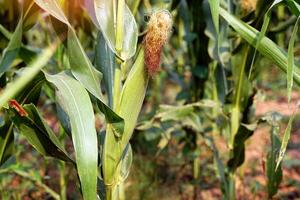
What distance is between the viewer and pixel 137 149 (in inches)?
91.6

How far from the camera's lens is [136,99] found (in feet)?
3.22

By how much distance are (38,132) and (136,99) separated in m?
0.23

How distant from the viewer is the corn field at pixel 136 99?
88cm

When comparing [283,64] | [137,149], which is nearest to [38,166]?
[137,149]

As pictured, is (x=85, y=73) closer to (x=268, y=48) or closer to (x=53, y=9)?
(x=53, y=9)

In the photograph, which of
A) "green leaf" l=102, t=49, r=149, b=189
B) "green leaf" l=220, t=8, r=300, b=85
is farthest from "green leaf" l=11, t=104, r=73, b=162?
"green leaf" l=220, t=8, r=300, b=85

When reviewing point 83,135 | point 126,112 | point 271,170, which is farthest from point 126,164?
point 271,170

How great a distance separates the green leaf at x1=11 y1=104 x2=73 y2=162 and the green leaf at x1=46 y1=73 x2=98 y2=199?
0.14 m

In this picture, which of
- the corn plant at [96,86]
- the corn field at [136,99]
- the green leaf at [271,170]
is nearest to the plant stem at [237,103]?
the corn field at [136,99]

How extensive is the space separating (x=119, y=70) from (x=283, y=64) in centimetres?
35

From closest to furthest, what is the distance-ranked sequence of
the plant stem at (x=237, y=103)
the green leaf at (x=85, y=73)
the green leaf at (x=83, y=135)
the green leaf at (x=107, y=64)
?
the green leaf at (x=83, y=135), the green leaf at (x=85, y=73), the green leaf at (x=107, y=64), the plant stem at (x=237, y=103)

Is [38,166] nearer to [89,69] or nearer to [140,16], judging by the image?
[140,16]

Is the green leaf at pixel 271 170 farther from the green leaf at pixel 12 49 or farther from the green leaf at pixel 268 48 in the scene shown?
the green leaf at pixel 12 49

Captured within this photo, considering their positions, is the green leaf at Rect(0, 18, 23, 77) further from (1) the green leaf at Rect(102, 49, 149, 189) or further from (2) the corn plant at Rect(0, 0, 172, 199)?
(1) the green leaf at Rect(102, 49, 149, 189)
